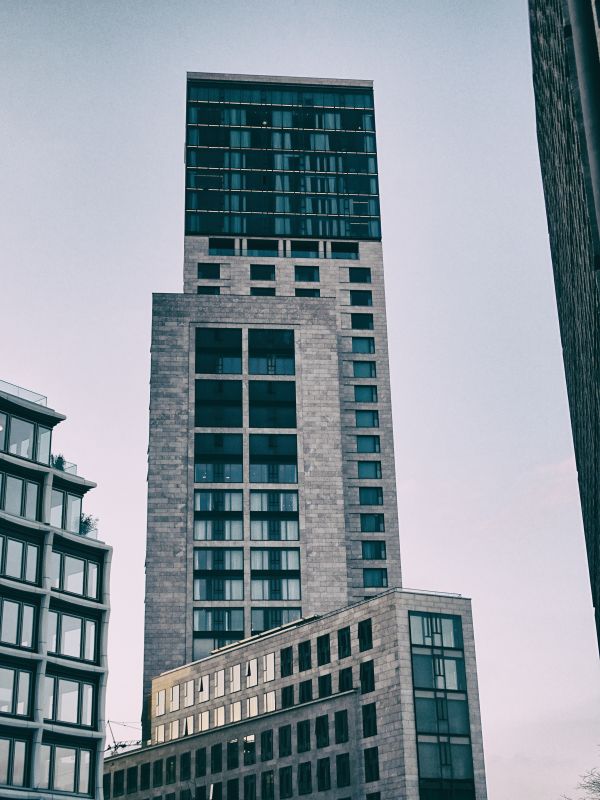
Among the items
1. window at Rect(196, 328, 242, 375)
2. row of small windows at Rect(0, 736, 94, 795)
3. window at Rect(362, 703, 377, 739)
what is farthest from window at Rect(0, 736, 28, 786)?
window at Rect(196, 328, 242, 375)

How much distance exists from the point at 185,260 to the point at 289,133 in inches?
1072

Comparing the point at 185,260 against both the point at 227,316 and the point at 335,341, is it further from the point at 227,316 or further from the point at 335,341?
the point at 335,341

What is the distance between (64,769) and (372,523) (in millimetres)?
77331

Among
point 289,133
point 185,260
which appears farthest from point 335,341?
point 289,133

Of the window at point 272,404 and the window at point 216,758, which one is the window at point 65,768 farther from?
the window at point 272,404

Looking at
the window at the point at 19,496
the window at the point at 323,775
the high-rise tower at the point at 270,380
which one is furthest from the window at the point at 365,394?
the window at the point at 19,496

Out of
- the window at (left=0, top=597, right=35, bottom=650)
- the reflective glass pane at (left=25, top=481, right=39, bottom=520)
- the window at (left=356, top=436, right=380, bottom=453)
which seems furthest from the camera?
the window at (left=356, top=436, right=380, bottom=453)

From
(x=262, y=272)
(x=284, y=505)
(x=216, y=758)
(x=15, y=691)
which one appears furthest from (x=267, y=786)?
(x=262, y=272)

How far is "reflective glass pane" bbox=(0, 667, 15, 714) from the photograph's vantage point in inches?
2756

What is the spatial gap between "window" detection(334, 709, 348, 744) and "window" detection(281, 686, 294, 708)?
8653 millimetres

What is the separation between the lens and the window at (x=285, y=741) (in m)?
110

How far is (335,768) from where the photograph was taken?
339 feet

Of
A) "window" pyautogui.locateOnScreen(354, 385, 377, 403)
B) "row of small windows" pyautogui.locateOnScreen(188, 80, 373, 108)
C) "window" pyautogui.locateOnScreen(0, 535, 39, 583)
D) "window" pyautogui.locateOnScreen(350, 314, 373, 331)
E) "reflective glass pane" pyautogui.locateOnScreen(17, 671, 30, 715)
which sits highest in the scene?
"row of small windows" pyautogui.locateOnScreen(188, 80, 373, 108)

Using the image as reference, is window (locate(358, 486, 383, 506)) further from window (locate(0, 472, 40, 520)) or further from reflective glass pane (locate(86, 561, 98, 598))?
window (locate(0, 472, 40, 520))
